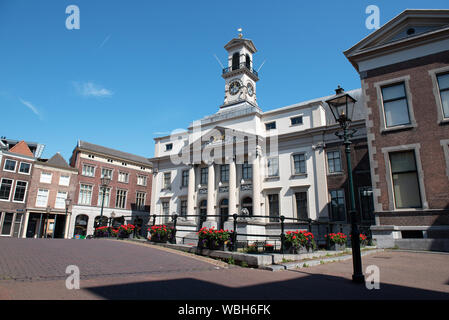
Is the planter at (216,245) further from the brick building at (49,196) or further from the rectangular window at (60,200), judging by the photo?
the rectangular window at (60,200)

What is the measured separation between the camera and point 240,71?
38938mm

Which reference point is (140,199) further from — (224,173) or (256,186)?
(256,186)

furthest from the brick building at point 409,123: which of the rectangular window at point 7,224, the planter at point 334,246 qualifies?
the rectangular window at point 7,224

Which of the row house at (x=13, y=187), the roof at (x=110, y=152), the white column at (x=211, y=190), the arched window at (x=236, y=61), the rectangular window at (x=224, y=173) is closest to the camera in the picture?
the white column at (x=211, y=190)

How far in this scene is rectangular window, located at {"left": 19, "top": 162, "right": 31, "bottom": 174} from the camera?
122ft

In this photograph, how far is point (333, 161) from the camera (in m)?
26.2

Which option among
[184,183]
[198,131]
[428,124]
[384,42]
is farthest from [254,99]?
[428,124]

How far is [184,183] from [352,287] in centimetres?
3097

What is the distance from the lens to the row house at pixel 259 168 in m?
25.7

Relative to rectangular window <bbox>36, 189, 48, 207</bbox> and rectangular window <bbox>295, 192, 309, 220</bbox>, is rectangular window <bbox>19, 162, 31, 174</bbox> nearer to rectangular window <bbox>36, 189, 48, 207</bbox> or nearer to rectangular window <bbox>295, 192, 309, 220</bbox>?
rectangular window <bbox>36, 189, 48, 207</bbox>

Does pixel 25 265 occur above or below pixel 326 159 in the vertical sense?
below

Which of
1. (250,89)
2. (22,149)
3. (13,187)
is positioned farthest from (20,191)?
(250,89)

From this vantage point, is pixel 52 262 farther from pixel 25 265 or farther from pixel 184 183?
pixel 184 183
